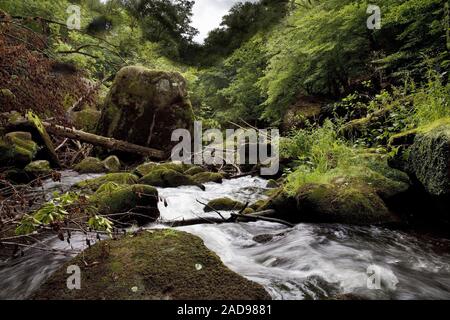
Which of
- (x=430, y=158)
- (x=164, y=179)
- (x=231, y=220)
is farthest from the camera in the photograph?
(x=164, y=179)

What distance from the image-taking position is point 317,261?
12.0 ft

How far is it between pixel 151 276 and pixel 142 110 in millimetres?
10046

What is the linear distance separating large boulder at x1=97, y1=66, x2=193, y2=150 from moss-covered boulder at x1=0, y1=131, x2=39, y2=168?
335 centimetres

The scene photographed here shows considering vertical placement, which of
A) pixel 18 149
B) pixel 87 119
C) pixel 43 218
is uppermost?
pixel 87 119

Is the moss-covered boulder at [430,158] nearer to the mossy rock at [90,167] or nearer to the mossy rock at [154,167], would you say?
the mossy rock at [154,167]

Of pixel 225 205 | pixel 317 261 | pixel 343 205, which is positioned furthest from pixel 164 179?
pixel 317 261

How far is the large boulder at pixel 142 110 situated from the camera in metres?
11.8

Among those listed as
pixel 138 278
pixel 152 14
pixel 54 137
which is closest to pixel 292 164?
pixel 138 278

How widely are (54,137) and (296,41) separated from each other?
8948 mm

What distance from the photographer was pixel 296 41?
11.5 meters

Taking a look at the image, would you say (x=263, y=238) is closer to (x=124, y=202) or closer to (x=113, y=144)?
(x=124, y=202)

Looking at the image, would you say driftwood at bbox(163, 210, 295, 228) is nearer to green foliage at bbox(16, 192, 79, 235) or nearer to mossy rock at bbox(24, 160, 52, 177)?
green foliage at bbox(16, 192, 79, 235)

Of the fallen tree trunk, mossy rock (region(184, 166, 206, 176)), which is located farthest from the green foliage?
the fallen tree trunk

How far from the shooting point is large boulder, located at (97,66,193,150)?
11.8 metres
